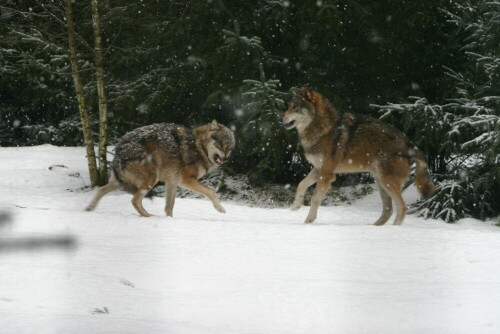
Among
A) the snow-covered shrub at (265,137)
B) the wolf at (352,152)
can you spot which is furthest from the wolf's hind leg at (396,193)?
the snow-covered shrub at (265,137)

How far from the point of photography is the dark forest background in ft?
37.8

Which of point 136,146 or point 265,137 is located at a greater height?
point 136,146

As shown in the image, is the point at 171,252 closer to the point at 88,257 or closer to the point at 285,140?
the point at 88,257

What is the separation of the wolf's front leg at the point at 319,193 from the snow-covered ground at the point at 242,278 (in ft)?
3.25

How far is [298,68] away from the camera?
13898 mm

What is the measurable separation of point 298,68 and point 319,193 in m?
6.22

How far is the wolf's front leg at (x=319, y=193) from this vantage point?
27.0ft

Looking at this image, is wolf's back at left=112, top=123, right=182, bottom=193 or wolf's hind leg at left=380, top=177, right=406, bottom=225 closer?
wolf's hind leg at left=380, top=177, right=406, bottom=225

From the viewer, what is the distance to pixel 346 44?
545 inches

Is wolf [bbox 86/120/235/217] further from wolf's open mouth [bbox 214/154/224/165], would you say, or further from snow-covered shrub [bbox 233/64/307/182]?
snow-covered shrub [bbox 233/64/307/182]

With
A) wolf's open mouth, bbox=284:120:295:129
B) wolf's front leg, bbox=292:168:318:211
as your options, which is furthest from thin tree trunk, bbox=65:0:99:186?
wolf's front leg, bbox=292:168:318:211

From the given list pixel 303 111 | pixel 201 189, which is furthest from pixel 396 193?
pixel 201 189

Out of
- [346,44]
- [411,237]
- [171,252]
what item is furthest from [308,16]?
[171,252]

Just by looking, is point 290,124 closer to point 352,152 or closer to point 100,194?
point 352,152
